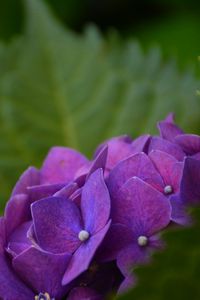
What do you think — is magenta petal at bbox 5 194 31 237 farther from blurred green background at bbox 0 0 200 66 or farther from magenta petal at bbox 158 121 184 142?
blurred green background at bbox 0 0 200 66

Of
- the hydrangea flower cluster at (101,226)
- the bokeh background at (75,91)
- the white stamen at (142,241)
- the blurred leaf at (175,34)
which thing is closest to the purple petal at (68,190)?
the hydrangea flower cluster at (101,226)

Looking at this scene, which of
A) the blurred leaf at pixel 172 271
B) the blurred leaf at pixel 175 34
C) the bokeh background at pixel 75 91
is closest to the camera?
the blurred leaf at pixel 172 271

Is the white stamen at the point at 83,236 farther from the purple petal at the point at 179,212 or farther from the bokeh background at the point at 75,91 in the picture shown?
the bokeh background at the point at 75,91

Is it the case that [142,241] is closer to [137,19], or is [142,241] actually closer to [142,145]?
[142,145]

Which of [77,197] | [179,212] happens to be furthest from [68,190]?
[179,212]

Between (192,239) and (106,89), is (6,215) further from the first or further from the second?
(106,89)

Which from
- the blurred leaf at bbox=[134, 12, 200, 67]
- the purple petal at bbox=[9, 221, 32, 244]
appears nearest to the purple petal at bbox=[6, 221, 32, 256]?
the purple petal at bbox=[9, 221, 32, 244]
